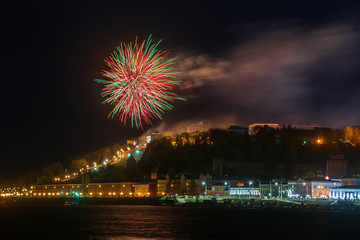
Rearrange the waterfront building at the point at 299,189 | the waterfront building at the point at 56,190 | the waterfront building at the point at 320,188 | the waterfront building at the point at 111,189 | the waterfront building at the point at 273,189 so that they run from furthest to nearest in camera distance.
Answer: the waterfront building at the point at 56,190 → the waterfront building at the point at 111,189 → the waterfront building at the point at 273,189 → the waterfront building at the point at 299,189 → the waterfront building at the point at 320,188

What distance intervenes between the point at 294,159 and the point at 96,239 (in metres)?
82.8

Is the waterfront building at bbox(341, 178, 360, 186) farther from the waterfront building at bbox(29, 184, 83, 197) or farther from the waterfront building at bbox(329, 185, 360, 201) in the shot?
the waterfront building at bbox(29, 184, 83, 197)

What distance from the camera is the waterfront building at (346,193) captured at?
84.8 m

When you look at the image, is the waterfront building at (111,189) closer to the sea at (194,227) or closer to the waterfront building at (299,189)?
the waterfront building at (299,189)

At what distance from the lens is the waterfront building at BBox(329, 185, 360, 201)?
84.8 m

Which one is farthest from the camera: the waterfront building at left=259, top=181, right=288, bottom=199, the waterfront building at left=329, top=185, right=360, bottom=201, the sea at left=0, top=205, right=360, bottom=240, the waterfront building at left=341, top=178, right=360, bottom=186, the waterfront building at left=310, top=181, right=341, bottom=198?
the waterfront building at left=259, top=181, right=288, bottom=199

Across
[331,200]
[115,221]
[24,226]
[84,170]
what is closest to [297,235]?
[115,221]

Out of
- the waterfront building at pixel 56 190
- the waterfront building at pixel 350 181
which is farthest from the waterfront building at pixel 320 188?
the waterfront building at pixel 56 190

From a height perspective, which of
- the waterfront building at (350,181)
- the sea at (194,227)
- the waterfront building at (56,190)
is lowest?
the sea at (194,227)

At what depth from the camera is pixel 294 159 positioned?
121938 millimetres

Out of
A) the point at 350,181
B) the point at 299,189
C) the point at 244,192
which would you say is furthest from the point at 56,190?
the point at 350,181

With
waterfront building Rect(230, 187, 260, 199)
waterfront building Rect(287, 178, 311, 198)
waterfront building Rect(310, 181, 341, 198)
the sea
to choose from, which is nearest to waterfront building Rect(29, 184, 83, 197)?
waterfront building Rect(230, 187, 260, 199)

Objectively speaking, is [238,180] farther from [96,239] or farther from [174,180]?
[96,239]

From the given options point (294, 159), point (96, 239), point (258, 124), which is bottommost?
point (96, 239)
